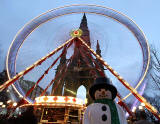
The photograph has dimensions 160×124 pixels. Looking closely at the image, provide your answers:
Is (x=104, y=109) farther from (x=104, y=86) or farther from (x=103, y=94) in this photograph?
(x=104, y=86)

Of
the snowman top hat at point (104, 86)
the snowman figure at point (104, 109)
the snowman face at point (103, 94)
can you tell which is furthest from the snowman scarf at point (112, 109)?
the snowman top hat at point (104, 86)

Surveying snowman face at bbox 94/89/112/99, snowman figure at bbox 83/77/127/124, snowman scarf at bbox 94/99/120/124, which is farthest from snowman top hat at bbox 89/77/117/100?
snowman scarf at bbox 94/99/120/124

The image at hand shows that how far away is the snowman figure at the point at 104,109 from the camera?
3.77 meters

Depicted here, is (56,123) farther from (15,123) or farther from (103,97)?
(103,97)

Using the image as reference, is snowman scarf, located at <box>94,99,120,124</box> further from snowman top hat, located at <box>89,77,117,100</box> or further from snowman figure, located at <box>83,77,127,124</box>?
Result: snowman top hat, located at <box>89,77,117,100</box>

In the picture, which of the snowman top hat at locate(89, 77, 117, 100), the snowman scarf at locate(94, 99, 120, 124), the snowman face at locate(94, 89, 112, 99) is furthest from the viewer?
the snowman top hat at locate(89, 77, 117, 100)

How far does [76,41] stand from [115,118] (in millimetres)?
11089

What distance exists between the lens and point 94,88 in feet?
15.5

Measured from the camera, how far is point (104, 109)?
390 cm

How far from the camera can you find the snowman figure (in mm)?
3768

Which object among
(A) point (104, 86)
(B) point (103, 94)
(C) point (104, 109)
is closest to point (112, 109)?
(C) point (104, 109)

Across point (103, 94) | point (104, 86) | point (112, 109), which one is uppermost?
point (104, 86)

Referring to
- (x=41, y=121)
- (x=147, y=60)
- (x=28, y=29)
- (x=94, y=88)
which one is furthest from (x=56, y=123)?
(x=147, y=60)

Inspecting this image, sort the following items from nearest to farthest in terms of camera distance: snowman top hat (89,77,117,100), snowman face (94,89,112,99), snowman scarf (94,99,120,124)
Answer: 1. snowman scarf (94,99,120,124)
2. snowman face (94,89,112,99)
3. snowman top hat (89,77,117,100)
